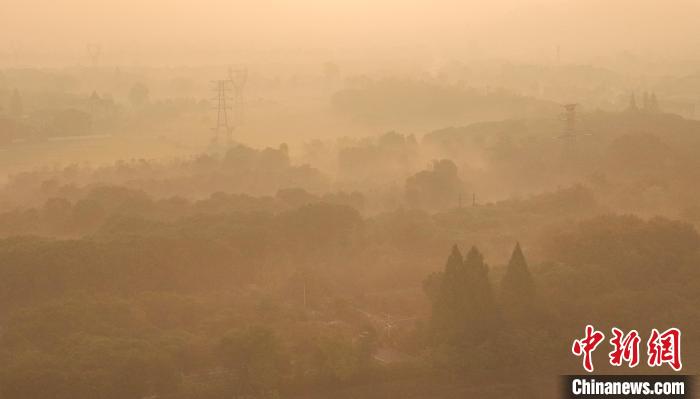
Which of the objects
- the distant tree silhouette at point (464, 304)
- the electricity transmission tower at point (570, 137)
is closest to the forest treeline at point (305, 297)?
the distant tree silhouette at point (464, 304)

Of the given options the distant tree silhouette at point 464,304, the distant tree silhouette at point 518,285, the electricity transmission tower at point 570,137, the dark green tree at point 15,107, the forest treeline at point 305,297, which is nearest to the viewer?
the forest treeline at point 305,297

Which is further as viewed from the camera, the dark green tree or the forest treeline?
the dark green tree

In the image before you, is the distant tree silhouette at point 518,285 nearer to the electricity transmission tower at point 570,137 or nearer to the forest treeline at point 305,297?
the forest treeline at point 305,297

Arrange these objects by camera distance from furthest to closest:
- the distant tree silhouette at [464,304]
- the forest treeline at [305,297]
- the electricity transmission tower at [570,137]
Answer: the electricity transmission tower at [570,137]
the distant tree silhouette at [464,304]
the forest treeline at [305,297]

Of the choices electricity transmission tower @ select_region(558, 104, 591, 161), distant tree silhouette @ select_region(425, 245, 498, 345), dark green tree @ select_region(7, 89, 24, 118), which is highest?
dark green tree @ select_region(7, 89, 24, 118)

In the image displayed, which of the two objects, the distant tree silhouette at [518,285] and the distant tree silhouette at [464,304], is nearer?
the distant tree silhouette at [464,304]

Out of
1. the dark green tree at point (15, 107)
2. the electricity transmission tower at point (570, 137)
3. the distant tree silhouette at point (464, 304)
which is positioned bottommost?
the distant tree silhouette at point (464, 304)

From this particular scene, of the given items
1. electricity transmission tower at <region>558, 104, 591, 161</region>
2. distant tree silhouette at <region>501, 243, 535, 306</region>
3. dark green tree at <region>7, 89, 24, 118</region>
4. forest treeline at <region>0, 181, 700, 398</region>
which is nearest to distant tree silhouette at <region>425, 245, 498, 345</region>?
forest treeline at <region>0, 181, 700, 398</region>

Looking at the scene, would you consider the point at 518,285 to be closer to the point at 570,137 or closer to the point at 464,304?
the point at 464,304

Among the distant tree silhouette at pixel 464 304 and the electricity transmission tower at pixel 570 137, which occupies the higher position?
the electricity transmission tower at pixel 570 137

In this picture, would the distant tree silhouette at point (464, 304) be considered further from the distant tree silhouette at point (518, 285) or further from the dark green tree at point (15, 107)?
the dark green tree at point (15, 107)

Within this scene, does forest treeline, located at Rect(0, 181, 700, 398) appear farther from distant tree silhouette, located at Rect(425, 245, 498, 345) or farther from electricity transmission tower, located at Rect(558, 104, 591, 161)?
electricity transmission tower, located at Rect(558, 104, 591, 161)
